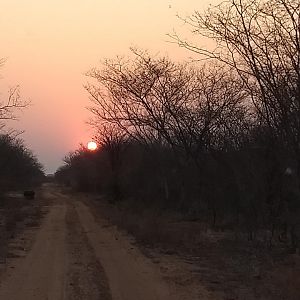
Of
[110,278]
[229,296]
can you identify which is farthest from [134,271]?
[229,296]

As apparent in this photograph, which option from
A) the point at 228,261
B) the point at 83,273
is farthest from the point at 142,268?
the point at 228,261

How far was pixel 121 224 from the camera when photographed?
25625 millimetres

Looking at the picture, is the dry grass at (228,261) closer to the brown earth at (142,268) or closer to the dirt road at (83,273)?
the brown earth at (142,268)

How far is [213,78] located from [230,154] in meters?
5.81

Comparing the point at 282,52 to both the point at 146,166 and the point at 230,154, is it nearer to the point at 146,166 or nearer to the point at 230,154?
Answer: the point at 230,154

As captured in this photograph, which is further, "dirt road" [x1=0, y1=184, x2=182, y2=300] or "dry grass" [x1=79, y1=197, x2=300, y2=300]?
"dry grass" [x1=79, y1=197, x2=300, y2=300]

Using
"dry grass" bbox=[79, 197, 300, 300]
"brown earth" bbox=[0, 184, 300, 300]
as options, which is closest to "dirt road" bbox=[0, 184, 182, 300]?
"brown earth" bbox=[0, 184, 300, 300]

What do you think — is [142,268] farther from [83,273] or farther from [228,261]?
[228,261]

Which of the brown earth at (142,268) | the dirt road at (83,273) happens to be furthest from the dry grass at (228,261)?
the dirt road at (83,273)

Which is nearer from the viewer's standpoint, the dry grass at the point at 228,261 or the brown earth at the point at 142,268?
the brown earth at the point at 142,268

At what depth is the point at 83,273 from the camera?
39.5 ft

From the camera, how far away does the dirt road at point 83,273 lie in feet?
31.9

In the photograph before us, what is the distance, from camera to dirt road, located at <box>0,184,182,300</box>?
9.73m

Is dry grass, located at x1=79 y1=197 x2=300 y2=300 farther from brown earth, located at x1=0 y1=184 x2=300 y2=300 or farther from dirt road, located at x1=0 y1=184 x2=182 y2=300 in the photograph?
dirt road, located at x1=0 y1=184 x2=182 y2=300
